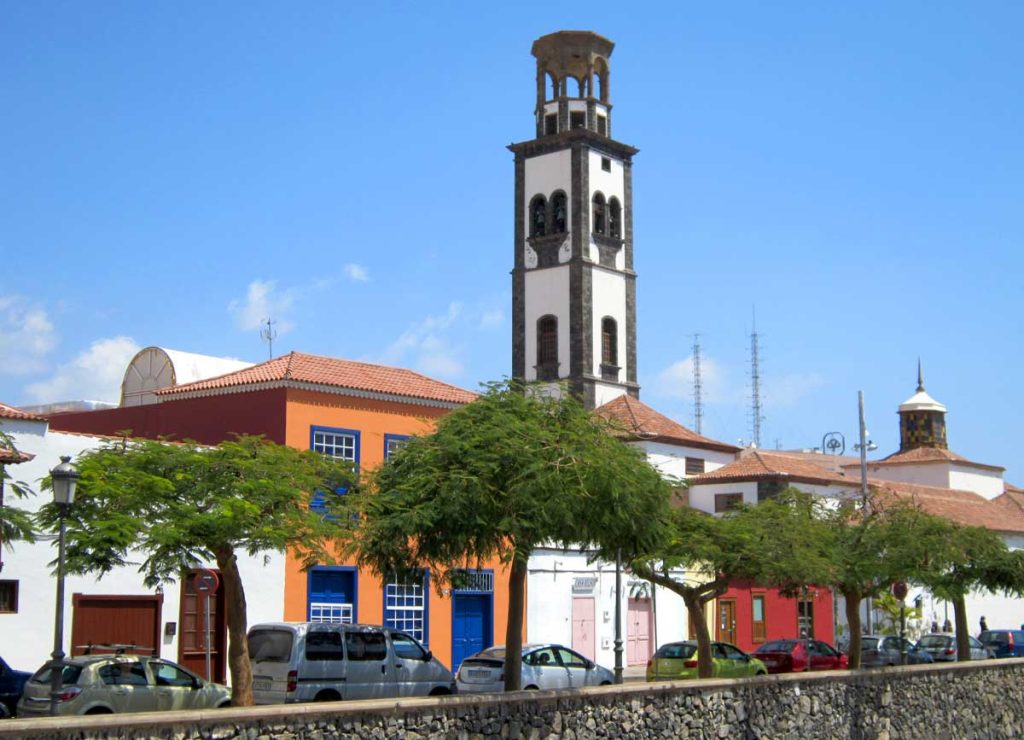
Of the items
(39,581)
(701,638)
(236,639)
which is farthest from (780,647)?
(236,639)

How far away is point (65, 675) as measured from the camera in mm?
19938

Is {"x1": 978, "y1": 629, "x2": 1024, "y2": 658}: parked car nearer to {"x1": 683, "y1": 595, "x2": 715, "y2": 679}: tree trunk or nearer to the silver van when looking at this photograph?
{"x1": 683, "y1": 595, "x2": 715, "y2": 679}: tree trunk

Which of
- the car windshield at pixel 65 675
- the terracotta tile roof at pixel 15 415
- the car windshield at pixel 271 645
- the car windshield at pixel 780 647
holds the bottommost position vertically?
the car windshield at pixel 780 647

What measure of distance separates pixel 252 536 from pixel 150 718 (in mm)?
7581

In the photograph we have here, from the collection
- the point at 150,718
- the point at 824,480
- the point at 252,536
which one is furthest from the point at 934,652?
the point at 150,718

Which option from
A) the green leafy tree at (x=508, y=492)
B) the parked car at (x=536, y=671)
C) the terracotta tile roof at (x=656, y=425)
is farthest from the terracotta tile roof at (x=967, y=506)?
the green leafy tree at (x=508, y=492)

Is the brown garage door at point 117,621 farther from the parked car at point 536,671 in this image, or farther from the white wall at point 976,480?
the white wall at point 976,480

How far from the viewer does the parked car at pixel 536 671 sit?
2611cm

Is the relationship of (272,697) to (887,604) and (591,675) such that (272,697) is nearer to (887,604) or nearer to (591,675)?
(591,675)

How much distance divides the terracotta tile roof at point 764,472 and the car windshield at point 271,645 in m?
31.5

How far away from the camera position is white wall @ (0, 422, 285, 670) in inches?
1045

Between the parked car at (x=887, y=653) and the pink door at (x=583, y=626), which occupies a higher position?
the pink door at (x=583, y=626)

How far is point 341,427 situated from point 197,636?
6.56 meters

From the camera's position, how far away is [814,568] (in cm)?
2548
